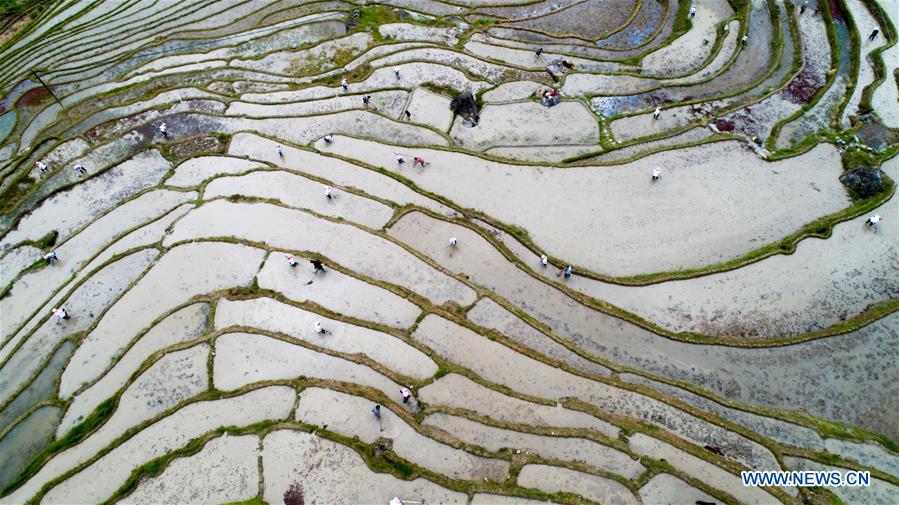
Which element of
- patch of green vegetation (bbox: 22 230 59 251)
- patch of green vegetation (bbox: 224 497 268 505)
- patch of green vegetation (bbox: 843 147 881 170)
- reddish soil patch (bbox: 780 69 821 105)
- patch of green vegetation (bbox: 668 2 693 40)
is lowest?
patch of green vegetation (bbox: 224 497 268 505)

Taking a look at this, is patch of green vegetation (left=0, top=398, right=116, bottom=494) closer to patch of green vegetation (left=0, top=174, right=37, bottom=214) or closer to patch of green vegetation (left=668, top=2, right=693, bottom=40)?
patch of green vegetation (left=0, top=174, right=37, bottom=214)

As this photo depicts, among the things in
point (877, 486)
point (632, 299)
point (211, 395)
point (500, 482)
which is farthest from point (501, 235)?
point (877, 486)

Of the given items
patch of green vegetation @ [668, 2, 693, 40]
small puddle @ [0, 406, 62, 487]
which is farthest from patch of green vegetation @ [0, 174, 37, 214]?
patch of green vegetation @ [668, 2, 693, 40]

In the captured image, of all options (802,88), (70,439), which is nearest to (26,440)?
(70,439)

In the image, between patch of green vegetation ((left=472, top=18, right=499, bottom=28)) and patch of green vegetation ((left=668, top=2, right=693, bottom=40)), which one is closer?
patch of green vegetation ((left=668, top=2, right=693, bottom=40))

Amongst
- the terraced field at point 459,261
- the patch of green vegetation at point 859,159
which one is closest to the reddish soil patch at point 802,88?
the terraced field at point 459,261

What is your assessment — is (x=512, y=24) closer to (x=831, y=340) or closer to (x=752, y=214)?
(x=752, y=214)
